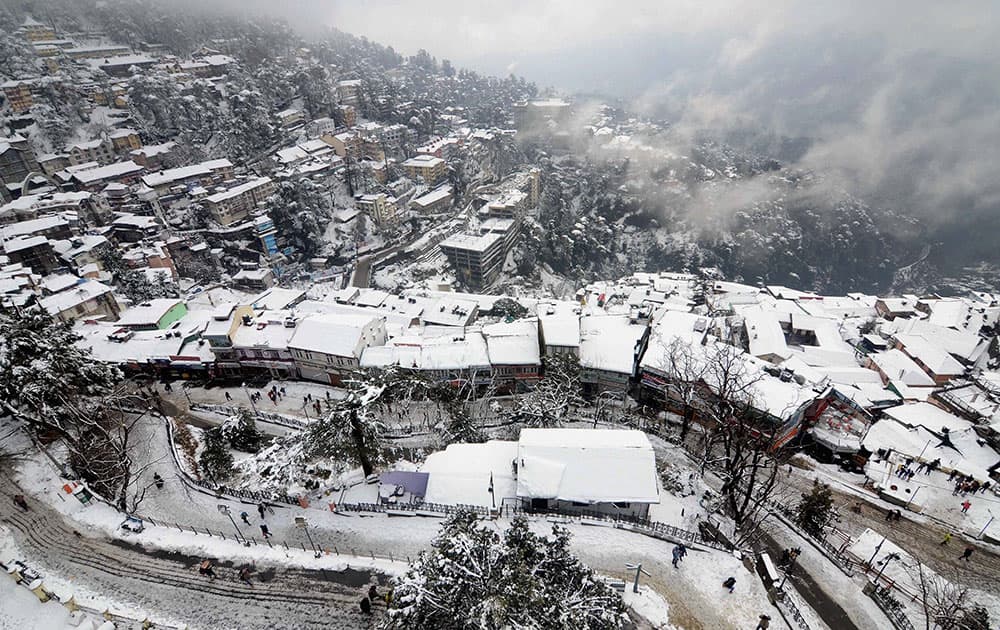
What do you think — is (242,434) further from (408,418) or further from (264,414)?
(408,418)

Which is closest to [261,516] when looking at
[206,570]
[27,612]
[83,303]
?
[206,570]

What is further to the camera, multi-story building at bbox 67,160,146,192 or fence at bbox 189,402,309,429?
multi-story building at bbox 67,160,146,192

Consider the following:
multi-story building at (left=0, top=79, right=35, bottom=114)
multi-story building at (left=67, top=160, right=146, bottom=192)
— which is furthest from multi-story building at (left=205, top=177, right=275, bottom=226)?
multi-story building at (left=0, top=79, right=35, bottom=114)

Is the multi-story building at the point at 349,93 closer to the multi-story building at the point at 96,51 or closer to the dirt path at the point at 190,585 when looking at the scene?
the multi-story building at the point at 96,51

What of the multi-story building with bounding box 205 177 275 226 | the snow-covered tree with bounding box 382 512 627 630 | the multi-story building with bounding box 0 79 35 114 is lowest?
the multi-story building with bounding box 205 177 275 226

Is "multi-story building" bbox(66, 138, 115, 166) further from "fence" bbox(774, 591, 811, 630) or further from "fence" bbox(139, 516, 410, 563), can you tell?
"fence" bbox(774, 591, 811, 630)

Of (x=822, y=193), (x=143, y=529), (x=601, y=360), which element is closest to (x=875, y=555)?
(x=601, y=360)
